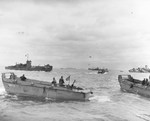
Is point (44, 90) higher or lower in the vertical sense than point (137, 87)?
higher

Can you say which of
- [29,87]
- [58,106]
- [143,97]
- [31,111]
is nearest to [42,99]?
[29,87]

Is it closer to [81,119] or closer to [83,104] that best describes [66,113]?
[81,119]

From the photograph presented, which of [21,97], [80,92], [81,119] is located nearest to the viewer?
[81,119]

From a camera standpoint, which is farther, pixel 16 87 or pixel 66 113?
pixel 16 87

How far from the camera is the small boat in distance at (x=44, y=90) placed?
79.5ft

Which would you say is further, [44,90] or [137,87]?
[137,87]

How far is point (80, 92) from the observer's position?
78.8 ft

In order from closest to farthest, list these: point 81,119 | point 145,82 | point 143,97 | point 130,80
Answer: point 81,119
point 143,97
point 145,82
point 130,80

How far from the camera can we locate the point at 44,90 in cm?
2578

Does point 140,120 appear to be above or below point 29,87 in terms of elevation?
below

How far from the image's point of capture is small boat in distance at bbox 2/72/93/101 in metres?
24.2

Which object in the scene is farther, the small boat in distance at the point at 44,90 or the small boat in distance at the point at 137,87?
the small boat in distance at the point at 137,87

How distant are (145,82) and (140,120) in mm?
17302

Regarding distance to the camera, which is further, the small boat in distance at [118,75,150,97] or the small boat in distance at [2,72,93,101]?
the small boat in distance at [118,75,150,97]
